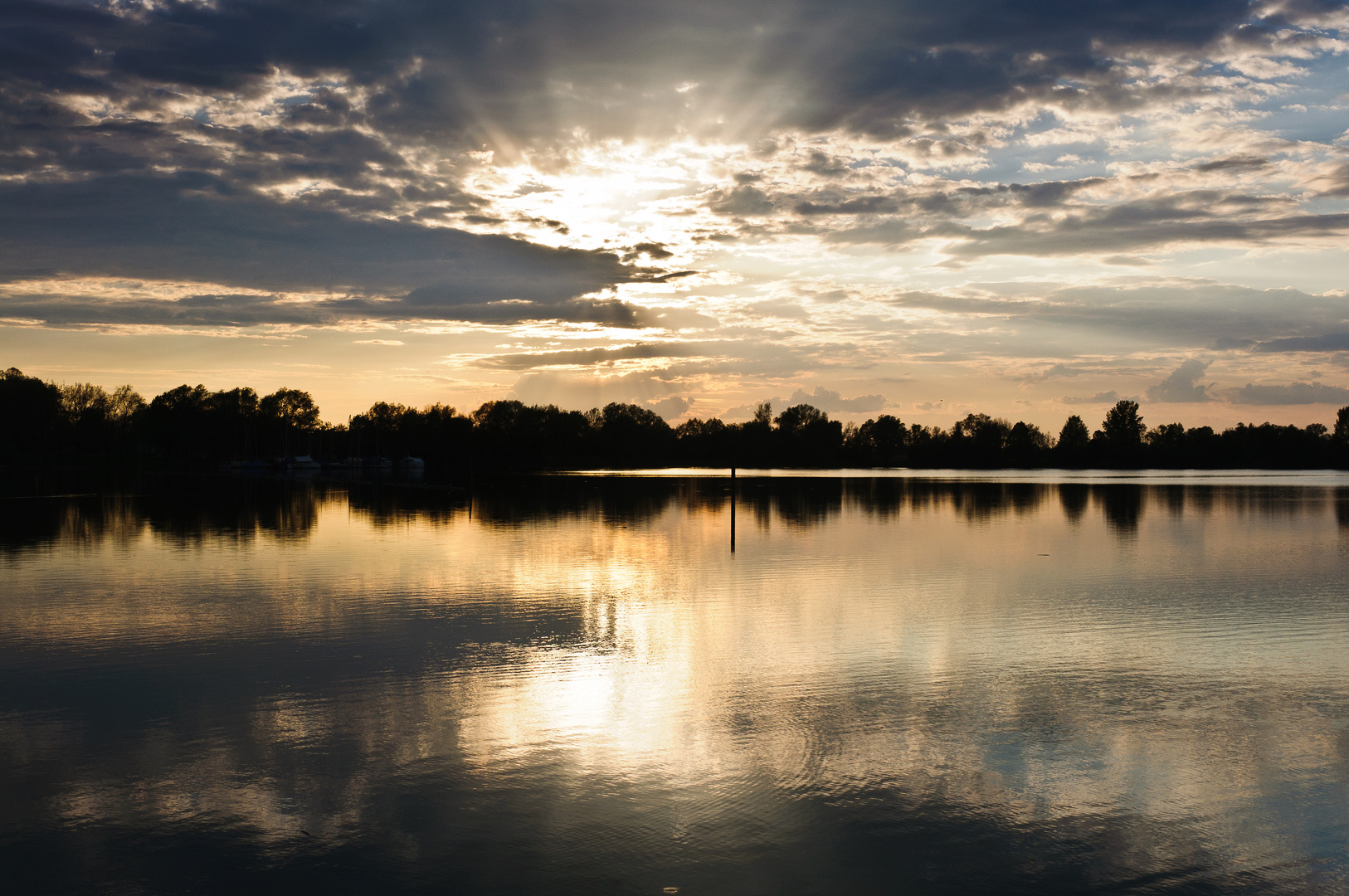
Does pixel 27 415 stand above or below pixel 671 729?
above

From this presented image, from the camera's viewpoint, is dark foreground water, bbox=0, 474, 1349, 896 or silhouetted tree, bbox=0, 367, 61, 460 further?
silhouetted tree, bbox=0, 367, 61, 460

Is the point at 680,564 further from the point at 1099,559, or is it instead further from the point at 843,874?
the point at 843,874

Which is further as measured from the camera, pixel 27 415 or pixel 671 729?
pixel 27 415

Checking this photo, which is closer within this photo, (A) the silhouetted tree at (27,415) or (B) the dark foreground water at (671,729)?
(B) the dark foreground water at (671,729)

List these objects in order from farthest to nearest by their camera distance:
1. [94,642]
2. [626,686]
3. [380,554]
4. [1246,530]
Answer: [1246,530], [380,554], [94,642], [626,686]

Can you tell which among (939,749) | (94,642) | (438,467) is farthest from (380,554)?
(438,467)

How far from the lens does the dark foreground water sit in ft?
25.3

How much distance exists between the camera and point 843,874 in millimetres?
7500

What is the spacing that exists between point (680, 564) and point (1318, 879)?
67.5 ft

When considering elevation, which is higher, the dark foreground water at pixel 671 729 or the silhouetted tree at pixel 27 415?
the silhouetted tree at pixel 27 415

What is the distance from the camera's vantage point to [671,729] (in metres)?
11.1

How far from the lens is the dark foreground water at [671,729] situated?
7719 mm

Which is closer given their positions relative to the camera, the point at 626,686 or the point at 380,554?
the point at 626,686

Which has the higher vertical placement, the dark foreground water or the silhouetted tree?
the silhouetted tree
